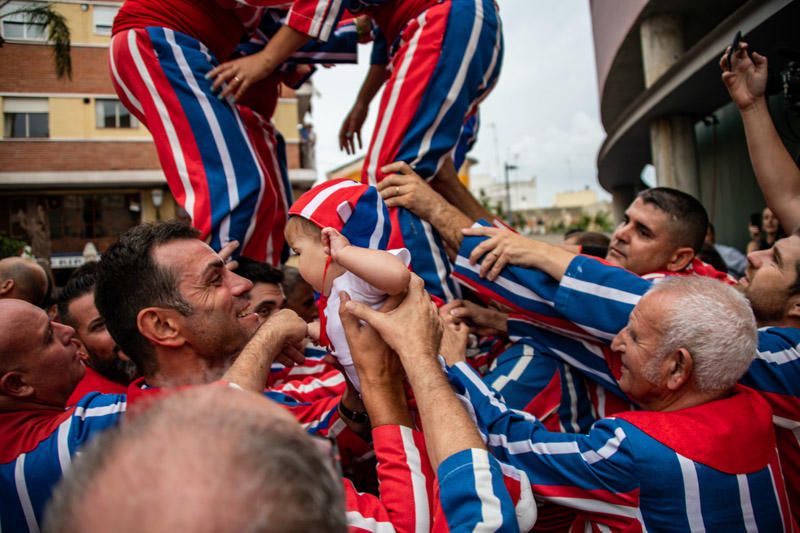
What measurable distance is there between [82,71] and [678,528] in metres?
22.7

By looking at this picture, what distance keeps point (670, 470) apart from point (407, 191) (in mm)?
1358

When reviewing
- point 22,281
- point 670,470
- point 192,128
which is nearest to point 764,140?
point 670,470

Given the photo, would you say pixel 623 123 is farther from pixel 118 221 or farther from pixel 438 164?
pixel 118 221

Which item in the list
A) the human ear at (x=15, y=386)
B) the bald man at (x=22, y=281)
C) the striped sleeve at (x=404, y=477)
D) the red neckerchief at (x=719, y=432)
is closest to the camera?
the striped sleeve at (x=404, y=477)

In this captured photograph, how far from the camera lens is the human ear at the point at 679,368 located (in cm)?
180

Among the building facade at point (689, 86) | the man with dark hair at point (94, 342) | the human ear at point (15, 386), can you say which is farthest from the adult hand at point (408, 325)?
the building facade at point (689, 86)

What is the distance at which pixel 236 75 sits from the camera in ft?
8.08

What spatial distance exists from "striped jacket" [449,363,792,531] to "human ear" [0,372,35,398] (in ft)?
5.45

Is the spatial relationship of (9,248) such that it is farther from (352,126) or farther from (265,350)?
(265,350)

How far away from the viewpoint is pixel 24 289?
3.59 metres

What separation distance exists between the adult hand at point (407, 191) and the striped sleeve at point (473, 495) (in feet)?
3.68

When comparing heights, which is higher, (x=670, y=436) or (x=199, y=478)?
(x=199, y=478)

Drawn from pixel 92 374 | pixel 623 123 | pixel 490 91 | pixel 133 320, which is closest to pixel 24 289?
pixel 92 374

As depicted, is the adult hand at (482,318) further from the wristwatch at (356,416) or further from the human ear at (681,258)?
the human ear at (681,258)
